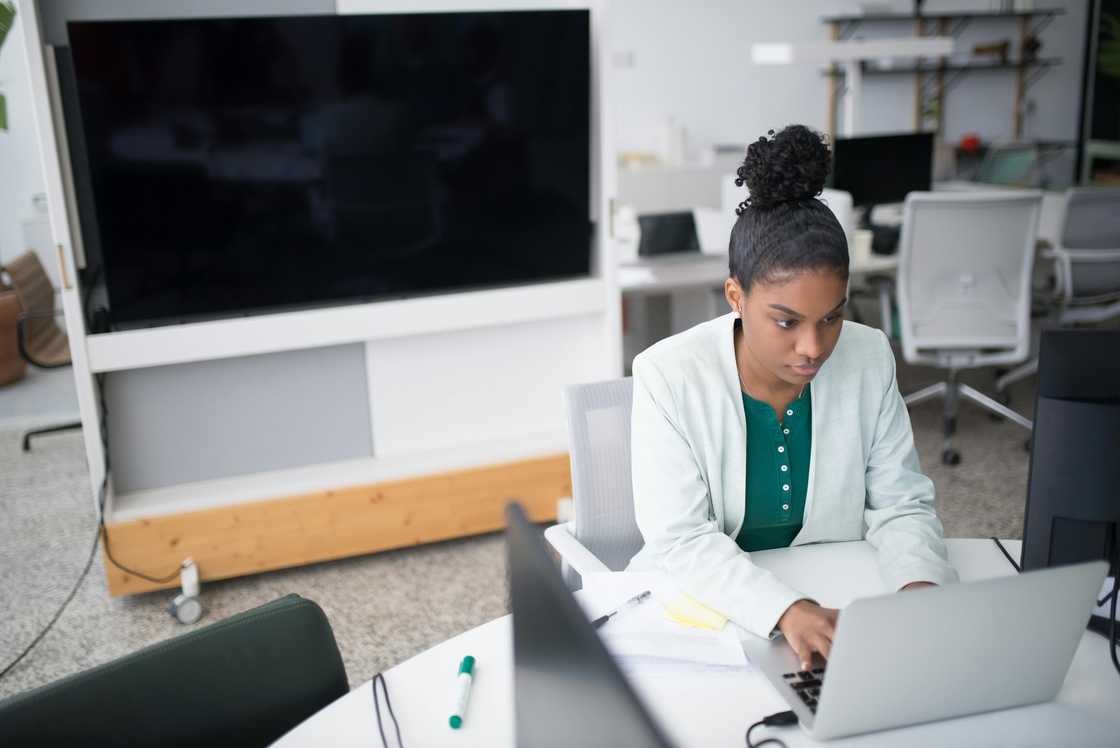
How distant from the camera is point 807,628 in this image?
122cm

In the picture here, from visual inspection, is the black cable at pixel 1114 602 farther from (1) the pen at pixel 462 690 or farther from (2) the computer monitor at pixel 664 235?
(2) the computer monitor at pixel 664 235

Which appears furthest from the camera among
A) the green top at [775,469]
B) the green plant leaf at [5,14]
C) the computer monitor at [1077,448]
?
the green plant leaf at [5,14]

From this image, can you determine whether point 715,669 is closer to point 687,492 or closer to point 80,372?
point 687,492

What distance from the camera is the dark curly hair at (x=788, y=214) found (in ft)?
4.67

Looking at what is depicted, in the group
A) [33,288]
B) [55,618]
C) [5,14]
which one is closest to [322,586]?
[55,618]

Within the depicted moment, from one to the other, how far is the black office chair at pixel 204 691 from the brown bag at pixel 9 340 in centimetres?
362

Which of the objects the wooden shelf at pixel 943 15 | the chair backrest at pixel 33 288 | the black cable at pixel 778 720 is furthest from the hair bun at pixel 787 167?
the wooden shelf at pixel 943 15

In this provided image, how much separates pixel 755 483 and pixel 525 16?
1.92m

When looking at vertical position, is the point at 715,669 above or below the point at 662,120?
below

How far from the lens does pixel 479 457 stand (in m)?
3.23

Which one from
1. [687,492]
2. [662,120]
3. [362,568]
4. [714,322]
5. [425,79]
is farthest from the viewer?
[662,120]

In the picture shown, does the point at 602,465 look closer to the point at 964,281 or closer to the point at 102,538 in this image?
the point at 102,538

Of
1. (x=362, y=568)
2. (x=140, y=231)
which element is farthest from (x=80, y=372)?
(x=362, y=568)

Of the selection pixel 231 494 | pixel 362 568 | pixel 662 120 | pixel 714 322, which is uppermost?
pixel 662 120
